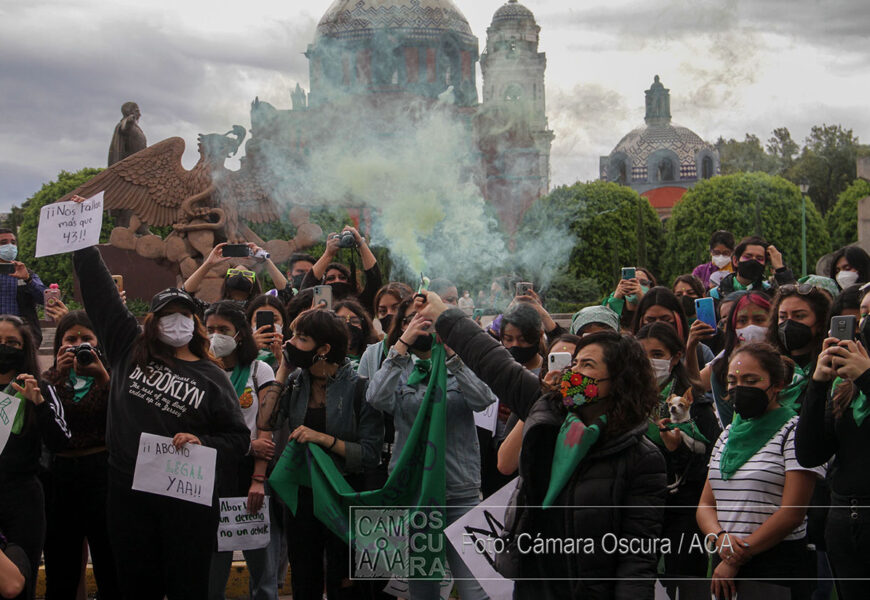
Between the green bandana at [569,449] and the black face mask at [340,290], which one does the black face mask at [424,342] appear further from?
the black face mask at [340,290]

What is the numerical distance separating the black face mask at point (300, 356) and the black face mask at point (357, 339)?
3.31 feet

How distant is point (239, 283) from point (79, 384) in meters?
2.18

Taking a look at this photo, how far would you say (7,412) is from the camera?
4828 mm

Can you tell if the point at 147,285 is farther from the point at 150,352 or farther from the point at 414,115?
the point at 414,115

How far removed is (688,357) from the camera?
17.4ft

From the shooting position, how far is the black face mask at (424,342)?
494 cm

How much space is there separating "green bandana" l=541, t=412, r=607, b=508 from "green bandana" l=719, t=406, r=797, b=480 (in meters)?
1.02

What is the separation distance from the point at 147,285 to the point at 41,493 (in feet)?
49.8

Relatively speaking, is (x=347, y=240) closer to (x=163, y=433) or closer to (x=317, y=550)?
(x=317, y=550)

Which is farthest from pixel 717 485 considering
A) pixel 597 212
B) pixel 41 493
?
pixel 597 212

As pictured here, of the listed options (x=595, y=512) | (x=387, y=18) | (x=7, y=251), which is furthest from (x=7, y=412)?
(x=387, y=18)

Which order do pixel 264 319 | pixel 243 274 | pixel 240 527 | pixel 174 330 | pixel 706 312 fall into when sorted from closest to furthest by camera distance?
pixel 174 330 < pixel 240 527 < pixel 706 312 < pixel 264 319 < pixel 243 274

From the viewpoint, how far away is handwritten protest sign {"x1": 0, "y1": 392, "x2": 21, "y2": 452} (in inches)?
189

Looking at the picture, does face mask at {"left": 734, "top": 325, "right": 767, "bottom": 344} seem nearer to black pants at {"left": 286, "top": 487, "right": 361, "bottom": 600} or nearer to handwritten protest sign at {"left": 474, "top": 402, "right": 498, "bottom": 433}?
handwritten protest sign at {"left": 474, "top": 402, "right": 498, "bottom": 433}
